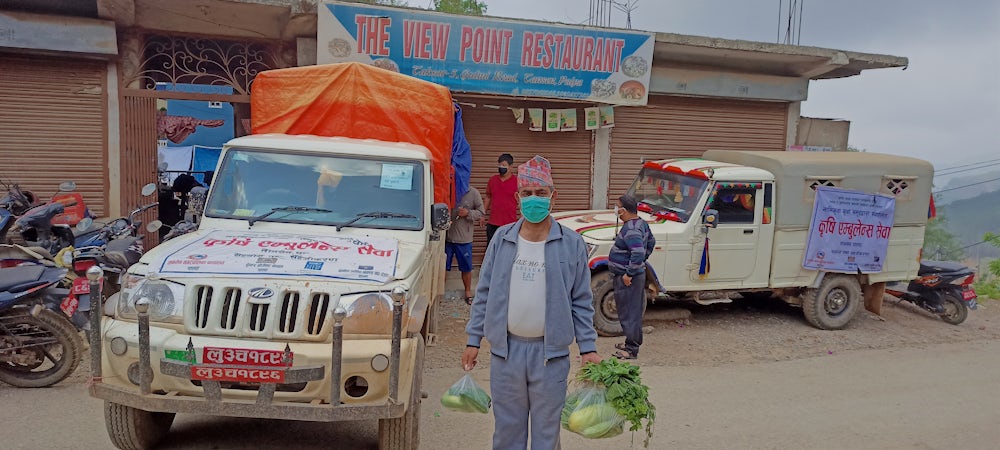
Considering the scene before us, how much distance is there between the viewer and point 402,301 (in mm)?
3504

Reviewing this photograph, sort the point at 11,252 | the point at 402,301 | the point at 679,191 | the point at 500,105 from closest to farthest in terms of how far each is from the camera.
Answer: the point at 402,301, the point at 11,252, the point at 679,191, the point at 500,105

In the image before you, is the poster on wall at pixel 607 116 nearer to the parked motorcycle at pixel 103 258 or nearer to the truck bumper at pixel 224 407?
the parked motorcycle at pixel 103 258

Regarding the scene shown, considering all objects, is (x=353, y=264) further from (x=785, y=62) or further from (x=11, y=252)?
(x=785, y=62)

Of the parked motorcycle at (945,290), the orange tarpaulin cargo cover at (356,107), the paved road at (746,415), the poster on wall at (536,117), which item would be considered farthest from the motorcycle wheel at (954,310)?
the orange tarpaulin cargo cover at (356,107)

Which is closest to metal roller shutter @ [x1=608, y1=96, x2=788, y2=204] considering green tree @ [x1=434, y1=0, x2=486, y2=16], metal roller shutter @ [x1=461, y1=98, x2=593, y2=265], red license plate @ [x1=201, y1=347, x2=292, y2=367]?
metal roller shutter @ [x1=461, y1=98, x2=593, y2=265]

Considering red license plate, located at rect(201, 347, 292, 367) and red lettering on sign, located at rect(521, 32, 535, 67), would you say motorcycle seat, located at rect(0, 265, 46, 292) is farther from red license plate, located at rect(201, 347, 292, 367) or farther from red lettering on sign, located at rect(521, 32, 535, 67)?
red lettering on sign, located at rect(521, 32, 535, 67)

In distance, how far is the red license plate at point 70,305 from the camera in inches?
216

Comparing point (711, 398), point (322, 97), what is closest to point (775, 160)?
point (711, 398)

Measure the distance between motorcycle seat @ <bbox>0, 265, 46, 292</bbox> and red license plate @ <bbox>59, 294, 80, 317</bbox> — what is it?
216mm

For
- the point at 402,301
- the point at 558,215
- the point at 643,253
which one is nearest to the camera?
the point at 402,301

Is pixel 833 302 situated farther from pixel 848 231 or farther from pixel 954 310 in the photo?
pixel 954 310

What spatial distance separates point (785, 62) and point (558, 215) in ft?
17.0

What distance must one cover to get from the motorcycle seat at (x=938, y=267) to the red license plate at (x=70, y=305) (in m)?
9.84

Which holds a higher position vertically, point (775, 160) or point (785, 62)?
point (785, 62)
